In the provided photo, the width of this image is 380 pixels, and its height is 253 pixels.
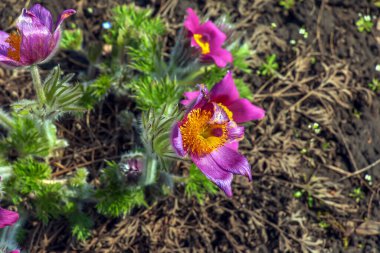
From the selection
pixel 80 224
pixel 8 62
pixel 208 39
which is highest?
pixel 8 62

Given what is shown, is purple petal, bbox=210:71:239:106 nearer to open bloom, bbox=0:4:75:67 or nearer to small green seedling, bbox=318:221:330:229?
open bloom, bbox=0:4:75:67

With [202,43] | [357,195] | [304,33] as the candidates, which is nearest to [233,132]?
[202,43]

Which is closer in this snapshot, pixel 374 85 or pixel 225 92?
pixel 225 92

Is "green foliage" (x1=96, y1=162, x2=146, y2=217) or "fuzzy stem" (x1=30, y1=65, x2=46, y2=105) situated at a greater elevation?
"fuzzy stem" (x1=30, y1=65, x2=46, y2=105)

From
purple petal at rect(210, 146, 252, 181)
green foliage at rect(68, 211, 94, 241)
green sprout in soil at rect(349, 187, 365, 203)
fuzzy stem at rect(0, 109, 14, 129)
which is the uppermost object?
purple petal at rect(210, 146, 252, 181)

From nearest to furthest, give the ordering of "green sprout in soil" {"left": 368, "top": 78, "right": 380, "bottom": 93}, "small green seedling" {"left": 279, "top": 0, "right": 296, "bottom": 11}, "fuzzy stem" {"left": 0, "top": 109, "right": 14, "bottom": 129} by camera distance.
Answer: "fuzzy stem" {"left": 0, "top": 109, "right": 14, "bottom": 129}, "green sprout in soil" {"left": 368, "top": 78, "right": 380, "bottom": 93}, "small green seedling" {"left": 279, "top": 0, "right": 296, "bottom": 11}

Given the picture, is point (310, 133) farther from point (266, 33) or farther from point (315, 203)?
point (266, 33)

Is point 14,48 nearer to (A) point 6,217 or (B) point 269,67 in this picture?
(A) point 6,217

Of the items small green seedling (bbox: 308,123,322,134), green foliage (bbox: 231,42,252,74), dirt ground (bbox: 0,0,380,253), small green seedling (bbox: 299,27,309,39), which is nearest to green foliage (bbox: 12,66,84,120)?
dirt ground (bbox: 0,0,380,253)
